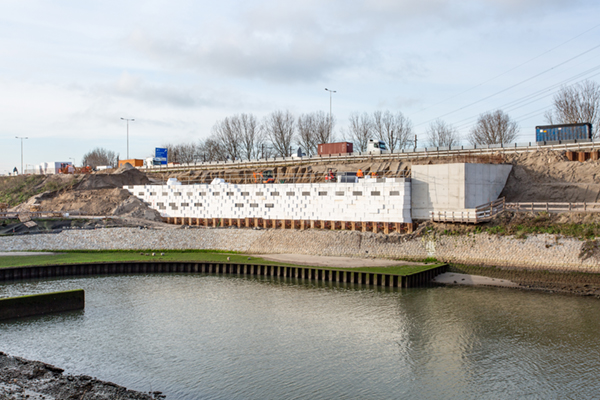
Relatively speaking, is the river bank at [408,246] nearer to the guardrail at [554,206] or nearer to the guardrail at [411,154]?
the guardrail at [554,206]

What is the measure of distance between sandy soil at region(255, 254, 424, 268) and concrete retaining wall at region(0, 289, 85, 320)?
58.1ft

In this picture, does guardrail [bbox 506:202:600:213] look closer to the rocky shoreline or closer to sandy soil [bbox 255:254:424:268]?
sandy soil [bbox 255:254:424:268]

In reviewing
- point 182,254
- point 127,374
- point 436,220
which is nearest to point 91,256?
point 182,254

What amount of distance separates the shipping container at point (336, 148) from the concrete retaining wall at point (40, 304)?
1838 inches

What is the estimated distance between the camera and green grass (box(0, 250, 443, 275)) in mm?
36284

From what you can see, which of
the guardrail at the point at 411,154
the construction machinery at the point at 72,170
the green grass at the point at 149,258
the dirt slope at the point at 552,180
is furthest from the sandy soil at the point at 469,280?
the construction machinery at the point at 72,170

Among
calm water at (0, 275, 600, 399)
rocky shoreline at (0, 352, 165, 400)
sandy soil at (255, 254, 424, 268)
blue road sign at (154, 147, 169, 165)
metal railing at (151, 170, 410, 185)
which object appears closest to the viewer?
rocky shoreline at (0, 352, 165, 400)

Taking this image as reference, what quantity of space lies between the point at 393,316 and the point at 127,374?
14.5m

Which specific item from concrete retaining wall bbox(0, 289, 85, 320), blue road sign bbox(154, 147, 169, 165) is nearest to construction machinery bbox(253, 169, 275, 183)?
concrete retaining wall bbox(0, 289, 85, 320)

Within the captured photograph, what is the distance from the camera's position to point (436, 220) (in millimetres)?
40625

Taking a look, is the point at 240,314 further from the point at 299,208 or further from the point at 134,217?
the point at 134,217

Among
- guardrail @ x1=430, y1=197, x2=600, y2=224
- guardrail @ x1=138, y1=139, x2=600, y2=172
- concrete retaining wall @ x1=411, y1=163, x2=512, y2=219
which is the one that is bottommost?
guardrail @ x1=430, y1=197, x2=600, y2=224

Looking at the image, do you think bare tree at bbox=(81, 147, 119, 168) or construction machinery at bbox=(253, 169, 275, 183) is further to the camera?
bare tree at bbox=(81, 147, 119, 168)

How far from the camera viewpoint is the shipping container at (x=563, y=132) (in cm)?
5175
